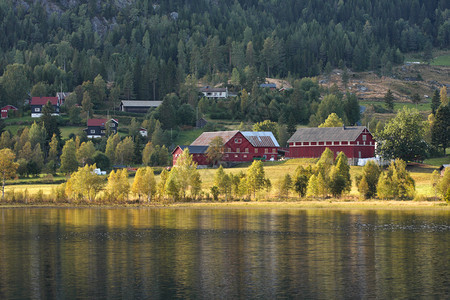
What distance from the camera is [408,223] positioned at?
75000 mm

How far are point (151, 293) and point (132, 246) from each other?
795 inches

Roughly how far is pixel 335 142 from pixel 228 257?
286 ft

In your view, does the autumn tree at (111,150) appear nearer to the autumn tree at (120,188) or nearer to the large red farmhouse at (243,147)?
the large red farmhouse at (243,147)

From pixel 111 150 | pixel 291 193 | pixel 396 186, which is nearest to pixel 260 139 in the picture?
pixel 111 150

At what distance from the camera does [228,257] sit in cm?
5309

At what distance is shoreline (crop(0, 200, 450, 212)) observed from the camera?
9225 centimetres

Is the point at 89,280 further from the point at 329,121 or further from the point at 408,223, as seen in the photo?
the point at 329,121

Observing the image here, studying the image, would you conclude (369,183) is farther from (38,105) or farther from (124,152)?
(38,105)

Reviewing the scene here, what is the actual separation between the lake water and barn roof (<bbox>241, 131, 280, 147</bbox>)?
62.3 m

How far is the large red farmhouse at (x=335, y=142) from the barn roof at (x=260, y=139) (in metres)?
7.08

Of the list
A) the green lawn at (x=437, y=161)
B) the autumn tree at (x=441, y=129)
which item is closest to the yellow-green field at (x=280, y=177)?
the green lawn at (x=437, y=161)

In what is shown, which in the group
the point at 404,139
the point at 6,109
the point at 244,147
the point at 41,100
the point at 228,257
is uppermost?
the point at 41,100

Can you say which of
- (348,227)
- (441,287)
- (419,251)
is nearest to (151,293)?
(441,287)

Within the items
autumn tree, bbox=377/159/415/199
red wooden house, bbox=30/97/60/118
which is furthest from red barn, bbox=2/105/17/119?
autumn tree, bbox=377/159/415/199
